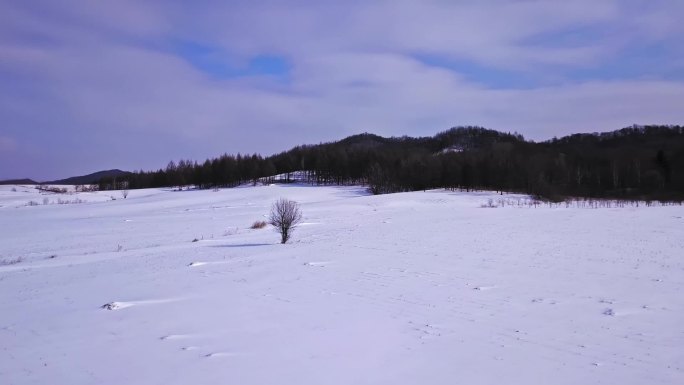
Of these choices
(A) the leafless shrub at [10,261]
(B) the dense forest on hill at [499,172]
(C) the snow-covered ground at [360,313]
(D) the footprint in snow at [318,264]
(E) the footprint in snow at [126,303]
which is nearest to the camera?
(C) the snow-covered ground at [360,313]

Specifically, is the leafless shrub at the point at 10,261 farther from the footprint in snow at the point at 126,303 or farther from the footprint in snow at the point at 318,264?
the footprint in snow at the point at 318,264

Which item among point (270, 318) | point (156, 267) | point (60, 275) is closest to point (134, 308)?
point (270, 318)

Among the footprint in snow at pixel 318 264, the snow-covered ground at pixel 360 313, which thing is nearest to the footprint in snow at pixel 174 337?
the snow-covered ground at pixel 360 313

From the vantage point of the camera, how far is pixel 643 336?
841 cm

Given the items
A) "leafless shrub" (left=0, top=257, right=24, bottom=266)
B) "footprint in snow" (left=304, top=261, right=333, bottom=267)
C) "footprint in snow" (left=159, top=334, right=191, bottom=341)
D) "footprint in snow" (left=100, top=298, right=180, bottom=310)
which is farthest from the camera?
"leafless shrub" (left=0, top=257, right=24, bottom=266)

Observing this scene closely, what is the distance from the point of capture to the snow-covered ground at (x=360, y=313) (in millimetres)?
7223

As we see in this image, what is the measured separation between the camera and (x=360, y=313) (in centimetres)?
1055

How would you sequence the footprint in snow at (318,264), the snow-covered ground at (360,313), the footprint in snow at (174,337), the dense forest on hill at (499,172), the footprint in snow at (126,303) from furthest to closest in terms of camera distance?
the dense forest on hill at (499,172)
the footprint in snow at (318,264)
the footprint in snow at (126,303)
the footprint in snow at (174,337)
the snow-covered ground at (360,313)

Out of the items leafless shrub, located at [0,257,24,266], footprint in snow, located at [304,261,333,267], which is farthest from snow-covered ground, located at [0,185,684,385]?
leafless shrub, located at [0,257,24,266]

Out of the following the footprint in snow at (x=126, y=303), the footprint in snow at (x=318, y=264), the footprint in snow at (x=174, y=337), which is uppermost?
the footprint in snow at (x=174, y=337)

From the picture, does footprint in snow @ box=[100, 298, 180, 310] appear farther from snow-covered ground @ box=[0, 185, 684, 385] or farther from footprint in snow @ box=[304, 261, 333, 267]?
footprint in snow @ box=[304, 261, 333, 267]

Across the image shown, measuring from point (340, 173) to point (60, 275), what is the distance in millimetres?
96811

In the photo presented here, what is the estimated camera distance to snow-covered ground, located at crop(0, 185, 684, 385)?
284 inches

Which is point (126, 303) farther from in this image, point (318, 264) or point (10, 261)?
point (10, 261)
